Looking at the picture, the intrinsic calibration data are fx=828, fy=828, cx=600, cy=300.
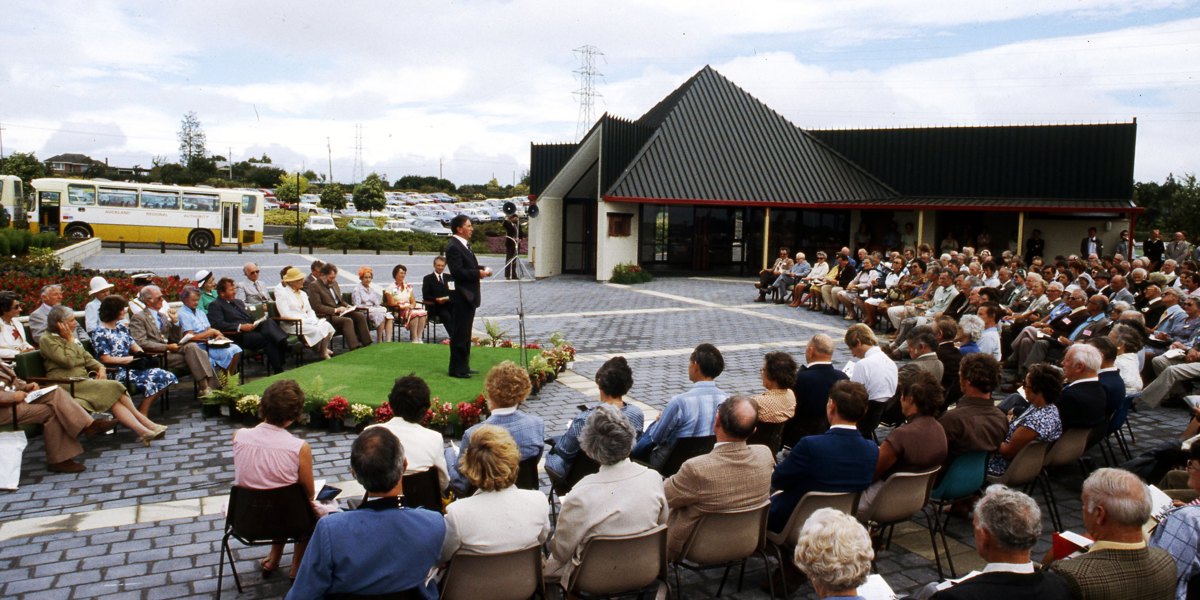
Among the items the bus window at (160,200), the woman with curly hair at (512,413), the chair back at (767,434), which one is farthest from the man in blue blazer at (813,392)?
the bus window at (160,200)

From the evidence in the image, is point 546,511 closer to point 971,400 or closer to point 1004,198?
point 971,400

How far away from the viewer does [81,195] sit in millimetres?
30734

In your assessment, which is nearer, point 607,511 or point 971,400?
Result: point 607,511

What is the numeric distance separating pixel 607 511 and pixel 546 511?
30cm

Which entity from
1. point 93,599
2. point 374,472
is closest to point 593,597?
point 374,472

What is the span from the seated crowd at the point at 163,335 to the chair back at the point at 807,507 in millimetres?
5380

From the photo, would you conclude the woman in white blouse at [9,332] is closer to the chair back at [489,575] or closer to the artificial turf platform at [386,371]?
the artificial turf platform at [386,371]

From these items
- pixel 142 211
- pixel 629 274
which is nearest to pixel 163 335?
pixel 629 274

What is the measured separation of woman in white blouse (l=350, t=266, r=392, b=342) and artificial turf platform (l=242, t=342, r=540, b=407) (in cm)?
54

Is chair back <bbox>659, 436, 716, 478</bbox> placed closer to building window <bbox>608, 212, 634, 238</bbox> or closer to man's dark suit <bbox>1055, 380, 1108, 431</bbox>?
man's dark suit <bbox>1055, 380, 1108, 431</bbox>

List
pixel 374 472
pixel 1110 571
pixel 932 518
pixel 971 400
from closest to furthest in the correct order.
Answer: pixel 1110 571, pixel 374 472, pixel 971 400, pixel 932 518

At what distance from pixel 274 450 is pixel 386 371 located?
16.5 ft

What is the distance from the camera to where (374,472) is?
3.46 m

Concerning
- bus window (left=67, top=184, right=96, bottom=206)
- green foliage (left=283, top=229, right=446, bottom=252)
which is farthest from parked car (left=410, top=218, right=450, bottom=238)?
bus window (left=67, top=184, right=96, bottom=206)
